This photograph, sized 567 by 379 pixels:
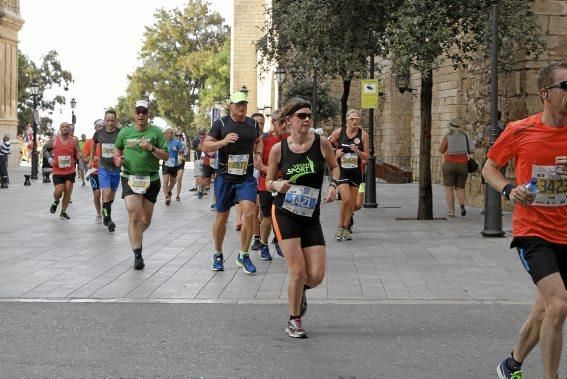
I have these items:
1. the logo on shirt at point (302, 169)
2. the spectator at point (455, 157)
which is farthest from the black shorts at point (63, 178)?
the logo on shirt at point (302, 169)

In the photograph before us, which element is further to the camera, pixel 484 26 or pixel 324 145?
pixel 484 26

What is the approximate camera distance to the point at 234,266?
10.4 meters

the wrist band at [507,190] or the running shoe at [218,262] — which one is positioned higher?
the wrist band at [507,190]

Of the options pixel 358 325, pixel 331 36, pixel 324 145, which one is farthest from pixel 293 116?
pixel 331 36

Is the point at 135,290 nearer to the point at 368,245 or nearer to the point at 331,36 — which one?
the point at 368,245

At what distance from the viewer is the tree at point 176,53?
8119 cm

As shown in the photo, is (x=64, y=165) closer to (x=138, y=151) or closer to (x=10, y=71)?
(x=138, y=151)

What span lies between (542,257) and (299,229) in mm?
2306

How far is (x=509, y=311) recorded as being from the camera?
7672 millimetres

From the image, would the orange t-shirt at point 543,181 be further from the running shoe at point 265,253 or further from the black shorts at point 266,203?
the black shorts at point 266,203

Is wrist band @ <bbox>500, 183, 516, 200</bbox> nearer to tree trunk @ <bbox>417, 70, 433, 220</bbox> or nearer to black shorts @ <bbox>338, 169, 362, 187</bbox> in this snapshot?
black shorts @ <bbox>338, 169, 362, 187</bbox>

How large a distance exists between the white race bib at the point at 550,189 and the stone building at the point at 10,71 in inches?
1840

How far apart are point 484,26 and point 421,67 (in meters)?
1.58

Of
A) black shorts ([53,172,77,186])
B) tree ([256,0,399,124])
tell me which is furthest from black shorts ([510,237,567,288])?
black shorts ([53,172,77,186])
